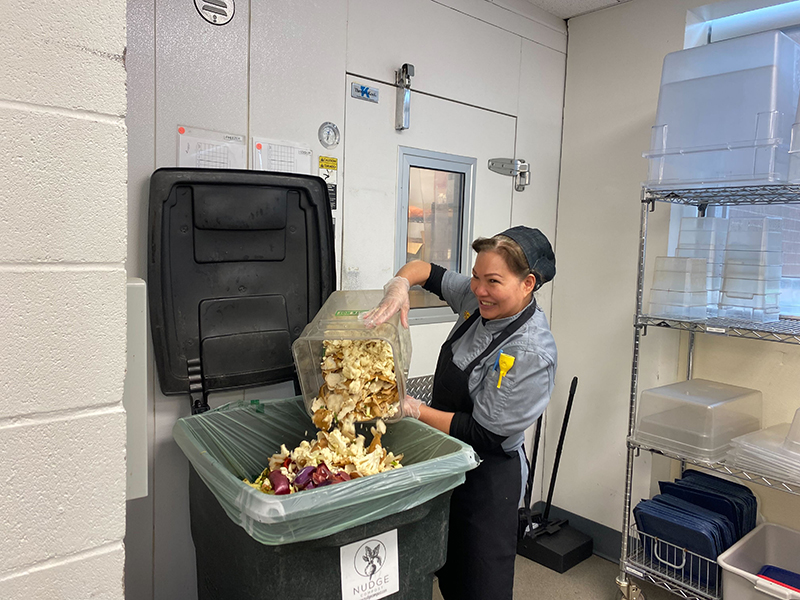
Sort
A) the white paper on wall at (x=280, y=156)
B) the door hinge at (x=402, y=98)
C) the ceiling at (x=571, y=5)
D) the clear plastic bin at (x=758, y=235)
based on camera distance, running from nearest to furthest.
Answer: the white paper on wall at (x=280, y=156)
the clear plastic bin at (x=758, y=235)
the door hinge at (x=402, y=98)
the ceiling at (x=571, y=5)

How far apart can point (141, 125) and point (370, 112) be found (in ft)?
2.74

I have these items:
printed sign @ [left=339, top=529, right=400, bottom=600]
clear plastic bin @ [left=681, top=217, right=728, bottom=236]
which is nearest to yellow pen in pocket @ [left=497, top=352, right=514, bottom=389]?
printed sign @ [left=339, top=529, right=400, bottom=600]

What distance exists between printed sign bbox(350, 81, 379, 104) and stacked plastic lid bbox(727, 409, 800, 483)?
179cm

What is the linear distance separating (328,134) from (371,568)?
1.40m

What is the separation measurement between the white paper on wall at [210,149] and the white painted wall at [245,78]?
24mm

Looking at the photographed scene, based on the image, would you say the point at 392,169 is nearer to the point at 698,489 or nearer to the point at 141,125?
the point at 141,125

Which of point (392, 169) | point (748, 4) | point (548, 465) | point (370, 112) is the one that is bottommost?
point (548, 465)

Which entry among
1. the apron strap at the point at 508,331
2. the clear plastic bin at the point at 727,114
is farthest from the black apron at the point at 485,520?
the clear plastic bin at the point at 727,114

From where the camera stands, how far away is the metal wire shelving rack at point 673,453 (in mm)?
1955

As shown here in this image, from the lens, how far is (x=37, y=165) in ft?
2.74

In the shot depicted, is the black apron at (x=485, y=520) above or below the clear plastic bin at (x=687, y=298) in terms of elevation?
Result: below

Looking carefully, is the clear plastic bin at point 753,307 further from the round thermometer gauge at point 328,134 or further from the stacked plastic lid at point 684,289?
the round thermometer gauge at point 328,134

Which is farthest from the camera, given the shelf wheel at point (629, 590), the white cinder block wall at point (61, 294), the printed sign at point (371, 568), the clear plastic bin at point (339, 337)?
the shelf wheel at point (629, 590)

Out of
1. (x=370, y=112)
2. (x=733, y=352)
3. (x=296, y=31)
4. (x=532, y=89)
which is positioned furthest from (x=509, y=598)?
(x=532, y=89)
